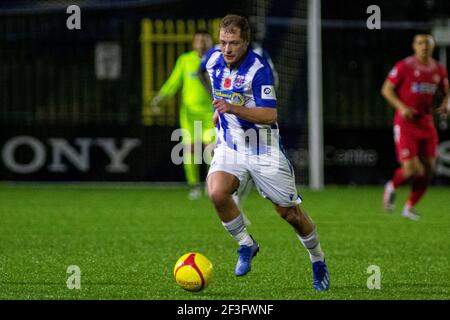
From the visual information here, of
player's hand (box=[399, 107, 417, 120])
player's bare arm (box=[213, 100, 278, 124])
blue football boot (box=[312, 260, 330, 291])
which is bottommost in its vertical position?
blue football boot (box=[312, 260, 330, 291])

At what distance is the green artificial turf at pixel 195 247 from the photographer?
7066mm

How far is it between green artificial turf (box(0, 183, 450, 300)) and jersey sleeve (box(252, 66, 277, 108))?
1.18 meters

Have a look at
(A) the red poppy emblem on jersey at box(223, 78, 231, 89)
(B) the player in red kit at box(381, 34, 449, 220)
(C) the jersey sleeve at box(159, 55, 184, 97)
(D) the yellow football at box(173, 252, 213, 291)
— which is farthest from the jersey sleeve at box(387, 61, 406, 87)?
(D) the yellow football at box(173, 252, 213, 291)

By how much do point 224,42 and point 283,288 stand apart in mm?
1605

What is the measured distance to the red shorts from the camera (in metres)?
12.8

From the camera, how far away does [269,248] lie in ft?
31.4

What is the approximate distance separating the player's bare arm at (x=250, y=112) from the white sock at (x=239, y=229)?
28.1 inches

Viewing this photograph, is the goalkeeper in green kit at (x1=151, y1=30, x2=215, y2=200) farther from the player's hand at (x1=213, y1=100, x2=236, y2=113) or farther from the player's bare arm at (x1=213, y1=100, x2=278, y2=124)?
the player's hand at (x1=213, y1=100, x2=236, y2=113)

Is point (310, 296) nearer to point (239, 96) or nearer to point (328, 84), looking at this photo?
point (239, 96)

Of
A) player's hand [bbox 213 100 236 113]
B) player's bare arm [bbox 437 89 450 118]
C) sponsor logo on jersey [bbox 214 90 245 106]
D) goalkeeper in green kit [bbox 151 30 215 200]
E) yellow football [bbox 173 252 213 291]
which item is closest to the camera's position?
yellow football [bbox 173 252 213 291]

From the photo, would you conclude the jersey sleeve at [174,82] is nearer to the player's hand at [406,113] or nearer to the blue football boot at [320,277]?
the player's hand at [406,113]

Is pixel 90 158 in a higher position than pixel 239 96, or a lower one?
lower

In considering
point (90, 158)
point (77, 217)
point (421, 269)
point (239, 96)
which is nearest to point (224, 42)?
point (239, 96)
